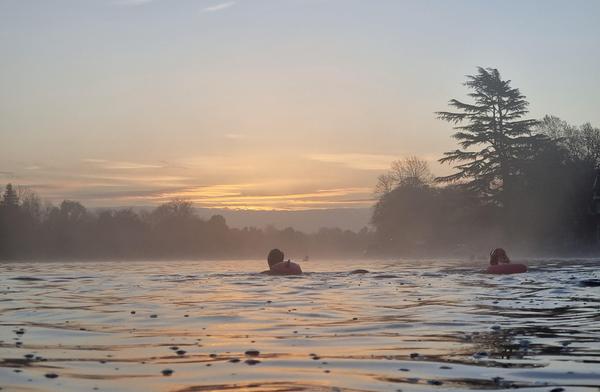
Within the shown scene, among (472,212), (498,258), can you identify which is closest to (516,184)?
(472,212)

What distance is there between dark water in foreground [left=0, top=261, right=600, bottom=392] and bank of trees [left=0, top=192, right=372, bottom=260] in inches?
3232

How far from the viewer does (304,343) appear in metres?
8.41

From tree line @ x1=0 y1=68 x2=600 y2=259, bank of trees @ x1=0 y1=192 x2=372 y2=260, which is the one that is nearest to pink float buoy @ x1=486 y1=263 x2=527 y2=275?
tree line @ x1=0 y1=68 x2=600 y2=259

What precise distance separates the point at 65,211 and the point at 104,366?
364 ft

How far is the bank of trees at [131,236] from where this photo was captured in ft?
314

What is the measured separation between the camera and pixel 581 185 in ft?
205

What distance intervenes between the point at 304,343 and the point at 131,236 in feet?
334

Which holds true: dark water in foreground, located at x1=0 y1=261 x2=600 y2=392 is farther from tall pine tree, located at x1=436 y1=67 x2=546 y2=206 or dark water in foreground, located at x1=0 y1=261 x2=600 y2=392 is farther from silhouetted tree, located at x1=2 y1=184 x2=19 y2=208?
silhouetted tree, located at x1=2 y1=184 x2=19 y2=208

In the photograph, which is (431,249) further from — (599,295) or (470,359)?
(470,359)

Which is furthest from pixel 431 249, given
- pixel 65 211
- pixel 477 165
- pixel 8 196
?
pixel 8 196

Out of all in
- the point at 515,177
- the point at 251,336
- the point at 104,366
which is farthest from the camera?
the point at 515,177

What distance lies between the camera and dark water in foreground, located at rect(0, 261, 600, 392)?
6074 mm

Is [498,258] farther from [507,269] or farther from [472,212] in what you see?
[472,212]

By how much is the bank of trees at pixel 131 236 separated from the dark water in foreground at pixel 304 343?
82094mm
